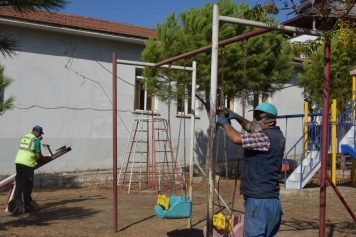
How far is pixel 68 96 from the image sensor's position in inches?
617

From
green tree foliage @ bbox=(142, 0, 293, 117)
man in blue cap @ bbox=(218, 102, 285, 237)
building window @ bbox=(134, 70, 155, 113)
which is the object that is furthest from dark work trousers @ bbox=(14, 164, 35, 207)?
building window @ bbox=(134, 70, 155, 113)

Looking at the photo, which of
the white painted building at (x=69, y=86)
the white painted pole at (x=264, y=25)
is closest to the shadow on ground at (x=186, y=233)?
the white painted pole at (x=264, y=25)

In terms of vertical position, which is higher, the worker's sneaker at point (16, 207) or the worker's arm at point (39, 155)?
the worker's arm at point (39, 155)

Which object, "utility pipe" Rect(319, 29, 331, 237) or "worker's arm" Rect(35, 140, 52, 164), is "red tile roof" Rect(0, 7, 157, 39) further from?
"utility pipe" Rect(319, 29, 331, 237)

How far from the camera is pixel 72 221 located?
27.6 ft

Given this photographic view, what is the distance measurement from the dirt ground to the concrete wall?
321 cm

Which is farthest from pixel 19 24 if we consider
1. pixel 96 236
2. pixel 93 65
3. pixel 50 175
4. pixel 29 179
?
pixel 96 236

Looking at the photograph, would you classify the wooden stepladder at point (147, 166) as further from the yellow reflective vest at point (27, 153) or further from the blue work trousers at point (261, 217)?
the blue work trousers at point (261, 217)

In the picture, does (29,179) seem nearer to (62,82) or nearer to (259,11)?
(259,11)

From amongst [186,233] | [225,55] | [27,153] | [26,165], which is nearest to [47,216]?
[26,165]

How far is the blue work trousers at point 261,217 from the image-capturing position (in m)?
4.63

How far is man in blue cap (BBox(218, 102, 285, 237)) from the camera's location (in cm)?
462

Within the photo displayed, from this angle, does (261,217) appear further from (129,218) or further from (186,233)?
(129,218)

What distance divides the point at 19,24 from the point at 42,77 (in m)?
1.76
